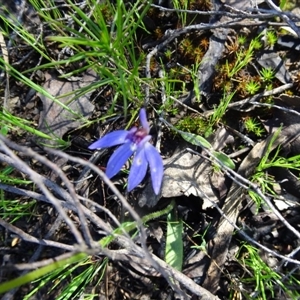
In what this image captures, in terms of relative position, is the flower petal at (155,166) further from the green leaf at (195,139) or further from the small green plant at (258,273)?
the small green plant at (258,273)

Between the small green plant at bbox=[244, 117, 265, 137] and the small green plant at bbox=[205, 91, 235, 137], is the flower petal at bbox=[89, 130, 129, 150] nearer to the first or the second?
the small green plant at bbox=[205, 91, 235, 137]

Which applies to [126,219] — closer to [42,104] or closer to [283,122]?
[42,104]

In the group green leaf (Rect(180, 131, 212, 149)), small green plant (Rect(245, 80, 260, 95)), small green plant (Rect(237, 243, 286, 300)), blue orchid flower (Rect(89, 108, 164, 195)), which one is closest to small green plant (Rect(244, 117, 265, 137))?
small green plant (Rect(245, 80, 260, 95))

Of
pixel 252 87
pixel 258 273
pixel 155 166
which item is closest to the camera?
pixel 155 166

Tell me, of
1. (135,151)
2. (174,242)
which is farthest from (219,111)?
(174,242)

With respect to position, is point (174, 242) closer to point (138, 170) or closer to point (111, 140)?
point (138, 170)

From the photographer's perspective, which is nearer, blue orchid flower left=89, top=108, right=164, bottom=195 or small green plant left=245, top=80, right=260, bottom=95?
blue orchid flower left=89, top=108, right=164, bottom=195
